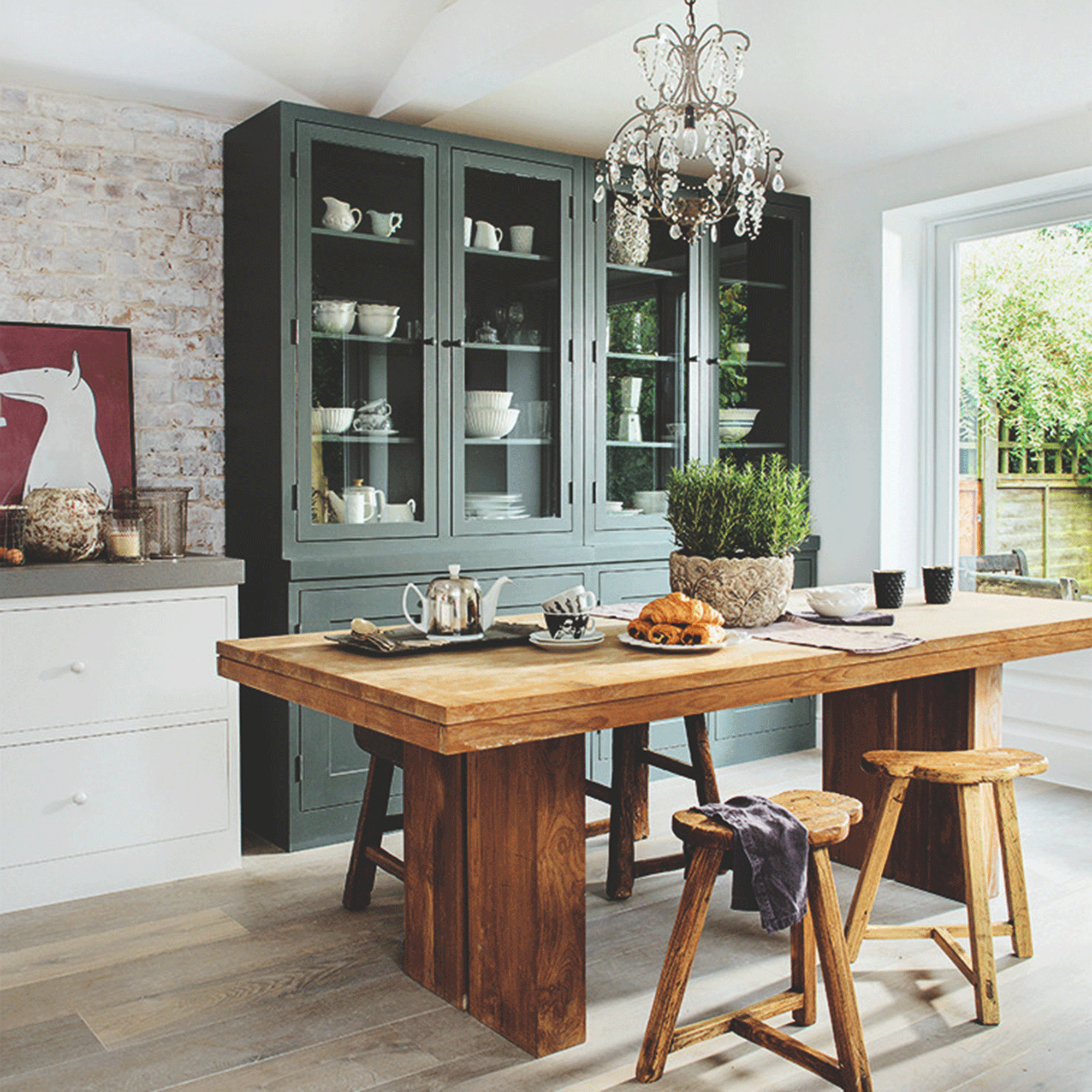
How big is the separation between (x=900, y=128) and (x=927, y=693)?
2265 millimetres

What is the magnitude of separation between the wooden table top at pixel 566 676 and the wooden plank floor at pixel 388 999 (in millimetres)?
701

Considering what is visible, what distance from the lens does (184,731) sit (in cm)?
335

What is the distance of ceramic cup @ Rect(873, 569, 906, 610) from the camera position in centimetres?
306

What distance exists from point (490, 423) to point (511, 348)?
277 millimetres

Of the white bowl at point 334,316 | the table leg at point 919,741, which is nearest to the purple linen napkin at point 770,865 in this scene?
the table leg at point 919,741

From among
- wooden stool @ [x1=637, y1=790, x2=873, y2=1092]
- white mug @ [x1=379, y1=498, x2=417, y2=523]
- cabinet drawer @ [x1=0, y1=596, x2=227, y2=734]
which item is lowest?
wooden stool @ [x1=637, y1=790, x2=873, y2=1092]

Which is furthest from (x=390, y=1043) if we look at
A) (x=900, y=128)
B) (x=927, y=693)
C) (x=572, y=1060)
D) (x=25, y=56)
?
(x=900, y=128)

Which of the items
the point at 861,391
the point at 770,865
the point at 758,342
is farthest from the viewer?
the point at 758,342

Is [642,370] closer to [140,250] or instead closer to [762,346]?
[762,346]

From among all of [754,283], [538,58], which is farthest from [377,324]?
[754,283]

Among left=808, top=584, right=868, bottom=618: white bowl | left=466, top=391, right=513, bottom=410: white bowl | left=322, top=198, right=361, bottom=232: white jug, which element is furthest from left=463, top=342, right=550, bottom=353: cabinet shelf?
left=808, top=584, right=868, bottom=618: white bowl

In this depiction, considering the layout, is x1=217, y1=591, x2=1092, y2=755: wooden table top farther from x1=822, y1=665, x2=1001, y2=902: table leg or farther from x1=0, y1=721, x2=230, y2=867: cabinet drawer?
x1=0, y1=721, x2=230, y2=867: cabinet drawer

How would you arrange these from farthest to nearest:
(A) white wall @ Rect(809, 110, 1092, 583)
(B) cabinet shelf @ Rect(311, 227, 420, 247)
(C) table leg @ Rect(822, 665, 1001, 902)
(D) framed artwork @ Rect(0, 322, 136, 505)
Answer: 1. (A) white wall @ Rect(809, 110, 1092, 583)
2. (B) cabinet shelf @ Rect(311, 227, 420, 247)
3. (D) framed artwork @ Rect(0, 322, 136, 505)
4. (C) table leg @ Rect(822, 665, 1001, 902)

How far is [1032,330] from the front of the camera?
435 centimetres
